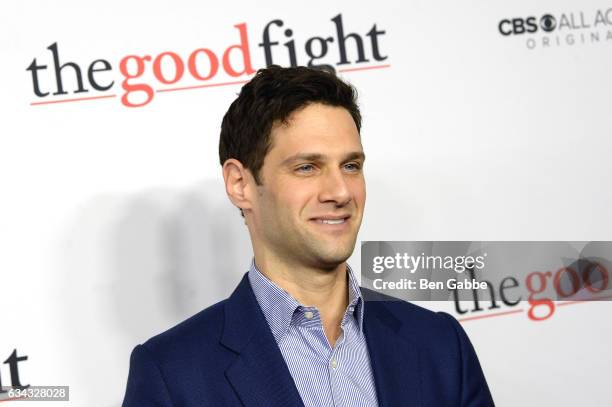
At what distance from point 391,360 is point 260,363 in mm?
235

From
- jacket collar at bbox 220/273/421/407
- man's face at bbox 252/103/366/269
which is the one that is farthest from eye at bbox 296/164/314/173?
jacket collar at bbox 220/273/421/407

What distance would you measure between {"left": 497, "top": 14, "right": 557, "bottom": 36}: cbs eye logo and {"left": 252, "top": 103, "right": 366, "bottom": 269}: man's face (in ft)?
2.64

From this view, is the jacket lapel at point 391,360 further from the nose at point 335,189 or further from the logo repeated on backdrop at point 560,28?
the logo repeated on backdrop at point 560,28

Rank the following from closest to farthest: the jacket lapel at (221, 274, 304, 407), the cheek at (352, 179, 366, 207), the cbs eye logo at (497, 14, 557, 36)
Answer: the jacket lapel at (221, 274, 304, 407), the cheek at (352, 179, 366, 207), the cbs eye logo at (497, 14, 557, 36)

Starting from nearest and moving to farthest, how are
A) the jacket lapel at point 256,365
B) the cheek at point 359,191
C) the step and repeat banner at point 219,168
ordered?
the jacket lapel at point 256,365 → the cheek at point 359,191 → the step and repeat banner at point 219,168

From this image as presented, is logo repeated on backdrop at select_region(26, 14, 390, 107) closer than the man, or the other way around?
the man

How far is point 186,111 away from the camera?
2.13 m

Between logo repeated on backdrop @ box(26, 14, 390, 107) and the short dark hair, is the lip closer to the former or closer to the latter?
the short dark hair

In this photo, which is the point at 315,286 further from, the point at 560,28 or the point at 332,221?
the point at 560,28

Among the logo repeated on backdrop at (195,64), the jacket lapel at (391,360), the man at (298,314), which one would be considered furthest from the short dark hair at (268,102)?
the logo repeated on backdrop at (195,64)

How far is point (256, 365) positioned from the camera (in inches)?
59.3

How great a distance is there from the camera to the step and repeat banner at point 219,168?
6.76 feet

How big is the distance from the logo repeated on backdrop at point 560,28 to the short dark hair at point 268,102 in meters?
0.74

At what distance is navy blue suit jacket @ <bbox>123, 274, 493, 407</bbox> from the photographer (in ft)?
4.91
